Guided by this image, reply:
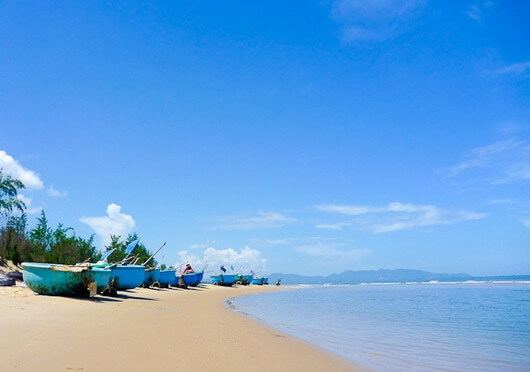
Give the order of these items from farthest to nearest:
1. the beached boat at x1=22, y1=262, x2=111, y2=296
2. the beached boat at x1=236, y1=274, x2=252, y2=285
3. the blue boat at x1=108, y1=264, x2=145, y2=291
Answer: the beached boat at x1=236, y1=274, x2=252, y2=285
the blue boat at x1=108, y1=264, x2=145, y2=291
the beached boat at x1=22, y1=262, x2=111, y2=296

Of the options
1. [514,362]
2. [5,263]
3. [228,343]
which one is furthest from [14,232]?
[514,362]

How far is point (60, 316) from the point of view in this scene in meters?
9.34

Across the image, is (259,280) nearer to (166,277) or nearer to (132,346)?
(166,277)

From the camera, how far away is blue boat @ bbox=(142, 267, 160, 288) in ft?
96.0

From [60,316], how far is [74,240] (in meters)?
24.8

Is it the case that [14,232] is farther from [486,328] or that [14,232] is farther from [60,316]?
[486,328]

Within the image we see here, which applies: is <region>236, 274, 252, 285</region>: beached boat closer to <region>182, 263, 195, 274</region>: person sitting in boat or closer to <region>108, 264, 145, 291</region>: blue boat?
<region>182, 263, 195, 274</region>: person sitting in boat

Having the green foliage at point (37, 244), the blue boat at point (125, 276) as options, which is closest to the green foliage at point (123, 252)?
the green foliage at point (37, 244)

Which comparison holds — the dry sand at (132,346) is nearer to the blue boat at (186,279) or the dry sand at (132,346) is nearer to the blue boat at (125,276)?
the blue boat at (125,276)

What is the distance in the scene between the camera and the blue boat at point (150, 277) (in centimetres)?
2927

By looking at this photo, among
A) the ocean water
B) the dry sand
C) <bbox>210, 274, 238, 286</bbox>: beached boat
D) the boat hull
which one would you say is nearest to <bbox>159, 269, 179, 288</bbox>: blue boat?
the boat hull

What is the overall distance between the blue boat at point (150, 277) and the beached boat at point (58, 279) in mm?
14667

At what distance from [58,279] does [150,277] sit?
16175 mm

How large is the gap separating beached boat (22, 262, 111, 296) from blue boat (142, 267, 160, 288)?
14.7m
